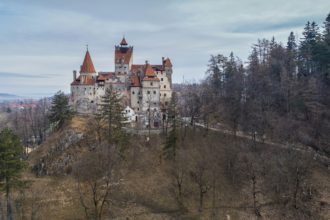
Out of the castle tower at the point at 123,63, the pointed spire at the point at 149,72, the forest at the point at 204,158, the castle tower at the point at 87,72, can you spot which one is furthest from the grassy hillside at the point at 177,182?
the castle tower at the point at 123,63

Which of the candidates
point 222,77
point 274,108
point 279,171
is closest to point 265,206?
point 279,171

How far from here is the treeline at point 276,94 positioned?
45000mm

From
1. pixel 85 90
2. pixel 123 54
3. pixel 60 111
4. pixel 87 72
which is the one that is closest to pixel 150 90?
pixel 123 54

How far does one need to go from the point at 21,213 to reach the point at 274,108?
137ft

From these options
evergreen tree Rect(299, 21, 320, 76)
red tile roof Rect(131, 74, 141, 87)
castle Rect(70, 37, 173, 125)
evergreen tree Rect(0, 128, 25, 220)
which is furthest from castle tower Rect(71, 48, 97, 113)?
evergreen tree Rect(299, 21, 320, 76)

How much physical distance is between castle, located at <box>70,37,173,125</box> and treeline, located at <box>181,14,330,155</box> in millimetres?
6545

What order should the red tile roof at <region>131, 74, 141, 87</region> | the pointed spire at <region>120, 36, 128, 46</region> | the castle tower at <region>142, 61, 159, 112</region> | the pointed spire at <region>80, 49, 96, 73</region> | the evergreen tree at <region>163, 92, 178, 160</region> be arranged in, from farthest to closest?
the pointed spire at <region>120, 36, 128, 46</region> → the red tile roof at <region>131, 74, 141, 87</region> → the castle tower at <region>142, 61, 159, 112</region> → the pointed spire at <region>80, 49, 96, 73</region> → the evergreen tree at <region>163, 92, 178, 160</region>

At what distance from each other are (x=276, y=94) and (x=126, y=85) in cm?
2879

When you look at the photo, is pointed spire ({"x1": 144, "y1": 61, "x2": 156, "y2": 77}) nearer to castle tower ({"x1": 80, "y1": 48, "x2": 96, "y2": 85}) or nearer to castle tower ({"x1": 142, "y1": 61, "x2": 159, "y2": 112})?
castle tower ({"x1": 142, "y1": 61, "x2": 159, "y2": 112})

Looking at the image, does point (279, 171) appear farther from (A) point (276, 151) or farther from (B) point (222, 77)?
(B) point (222, 77)

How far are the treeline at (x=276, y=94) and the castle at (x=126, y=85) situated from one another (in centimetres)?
655

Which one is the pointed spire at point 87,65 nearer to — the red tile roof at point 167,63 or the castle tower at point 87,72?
the castle tower at point 87,72

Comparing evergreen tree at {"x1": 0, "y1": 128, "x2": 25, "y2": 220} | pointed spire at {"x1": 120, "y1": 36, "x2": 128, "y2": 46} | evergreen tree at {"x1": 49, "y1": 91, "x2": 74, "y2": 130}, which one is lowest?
evergreen tree at {"x1": 0, "y1": 128, "x2": 25, "y2": 220}

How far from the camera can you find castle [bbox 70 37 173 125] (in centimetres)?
5678
